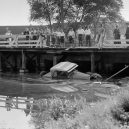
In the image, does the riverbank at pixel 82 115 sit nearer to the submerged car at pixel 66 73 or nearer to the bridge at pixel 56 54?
the submerged car at pixel 66 73

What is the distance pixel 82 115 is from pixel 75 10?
36229 millimetres

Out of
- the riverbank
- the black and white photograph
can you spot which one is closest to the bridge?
the black and white photograph

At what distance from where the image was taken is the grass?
7.65 meters

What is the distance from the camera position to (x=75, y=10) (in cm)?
4397

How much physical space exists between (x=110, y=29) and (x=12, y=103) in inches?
1329

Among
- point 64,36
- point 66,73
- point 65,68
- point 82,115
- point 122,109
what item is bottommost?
point 66,73

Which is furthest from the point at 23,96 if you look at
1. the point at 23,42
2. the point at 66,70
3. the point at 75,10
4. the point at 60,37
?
the point at 75,10

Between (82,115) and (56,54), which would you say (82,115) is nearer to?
(82,115)

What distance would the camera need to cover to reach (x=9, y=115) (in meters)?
12.3

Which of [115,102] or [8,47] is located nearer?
[115,102]

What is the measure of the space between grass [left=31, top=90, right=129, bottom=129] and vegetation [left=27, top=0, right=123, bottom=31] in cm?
3275

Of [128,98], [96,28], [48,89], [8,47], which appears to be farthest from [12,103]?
[96,28]

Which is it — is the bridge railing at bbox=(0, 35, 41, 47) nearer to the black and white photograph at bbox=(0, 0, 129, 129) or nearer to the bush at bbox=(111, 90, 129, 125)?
the black and white photograph at bbox=(0, 0, 129, 129)

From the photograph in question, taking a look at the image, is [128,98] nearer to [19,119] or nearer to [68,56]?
[19,119]
